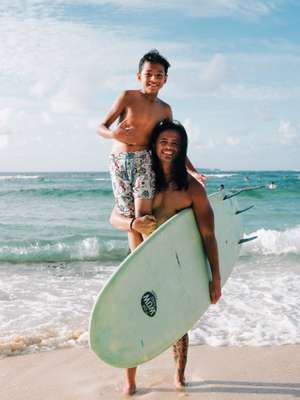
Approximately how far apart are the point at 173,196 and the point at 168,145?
29 centimetres

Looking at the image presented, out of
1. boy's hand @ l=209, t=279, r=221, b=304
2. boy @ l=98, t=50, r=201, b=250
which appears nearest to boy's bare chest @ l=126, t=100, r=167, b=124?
boy @ l=98, t=50, r=201, b=250

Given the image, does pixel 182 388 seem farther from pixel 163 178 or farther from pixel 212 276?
pixel 163 178

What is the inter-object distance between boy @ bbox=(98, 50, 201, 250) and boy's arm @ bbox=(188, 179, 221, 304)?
0.25 meters

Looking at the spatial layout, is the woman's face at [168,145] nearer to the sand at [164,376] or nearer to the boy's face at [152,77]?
the boy's face at [152,77]

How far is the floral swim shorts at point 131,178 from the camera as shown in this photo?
267cm

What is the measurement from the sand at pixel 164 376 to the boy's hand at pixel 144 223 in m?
0.99

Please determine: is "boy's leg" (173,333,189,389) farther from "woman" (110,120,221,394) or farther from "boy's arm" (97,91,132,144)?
"boy's arm" (97,91,132,144)

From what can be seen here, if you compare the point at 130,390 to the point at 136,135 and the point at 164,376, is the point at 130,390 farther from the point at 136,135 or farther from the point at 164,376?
the point at 136,135

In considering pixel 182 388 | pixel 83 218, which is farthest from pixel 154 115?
pixel 83 218

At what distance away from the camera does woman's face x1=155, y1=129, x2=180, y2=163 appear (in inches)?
100

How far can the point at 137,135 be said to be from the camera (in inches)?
107

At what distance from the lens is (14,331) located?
3.97 meters

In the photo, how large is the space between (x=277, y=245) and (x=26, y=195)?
15.2 m

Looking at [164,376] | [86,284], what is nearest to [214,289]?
[164,376]
